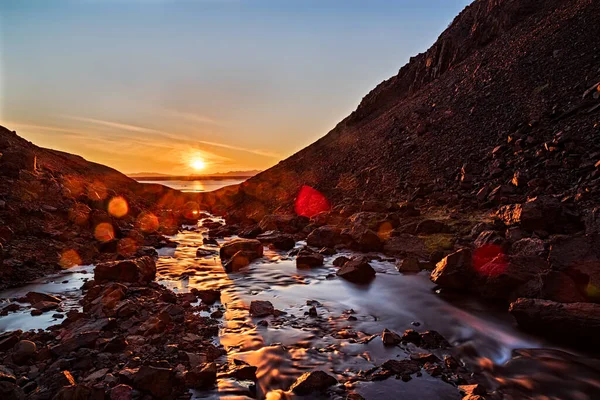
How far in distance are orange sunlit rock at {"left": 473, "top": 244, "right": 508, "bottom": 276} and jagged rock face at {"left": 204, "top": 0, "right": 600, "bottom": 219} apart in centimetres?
497

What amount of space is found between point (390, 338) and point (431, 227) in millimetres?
9666

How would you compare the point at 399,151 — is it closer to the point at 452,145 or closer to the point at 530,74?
the point at 452,145

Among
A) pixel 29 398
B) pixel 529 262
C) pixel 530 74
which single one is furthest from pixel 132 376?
pixel 530 74

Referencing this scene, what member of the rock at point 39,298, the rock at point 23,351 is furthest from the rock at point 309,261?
the rock at point 23,351

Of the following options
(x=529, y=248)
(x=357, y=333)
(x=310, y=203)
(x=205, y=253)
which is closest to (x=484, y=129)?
(x=310, y=203)

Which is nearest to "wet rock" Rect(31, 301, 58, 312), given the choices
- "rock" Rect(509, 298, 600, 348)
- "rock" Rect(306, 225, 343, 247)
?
"rock" Rect(509, 298, 600, 348)

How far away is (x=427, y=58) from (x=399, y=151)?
24281mm

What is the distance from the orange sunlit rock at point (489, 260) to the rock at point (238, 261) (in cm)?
900

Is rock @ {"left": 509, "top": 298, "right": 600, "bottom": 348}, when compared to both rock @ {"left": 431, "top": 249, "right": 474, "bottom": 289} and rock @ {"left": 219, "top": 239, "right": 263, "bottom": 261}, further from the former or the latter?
rock @ {"left": 219, "top": 239, "right": 263, "bottom": 261}

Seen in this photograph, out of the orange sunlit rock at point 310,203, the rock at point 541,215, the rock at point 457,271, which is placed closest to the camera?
the rock at point 457,271

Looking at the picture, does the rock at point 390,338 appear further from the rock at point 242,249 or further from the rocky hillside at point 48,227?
the rocky hillside at point 48,227

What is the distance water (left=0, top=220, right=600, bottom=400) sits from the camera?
225 inches

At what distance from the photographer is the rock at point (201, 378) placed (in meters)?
5.40

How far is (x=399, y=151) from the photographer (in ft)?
98.4
